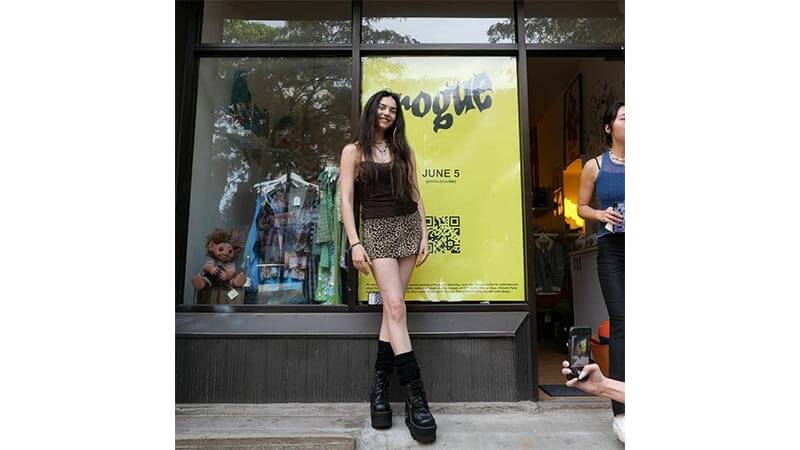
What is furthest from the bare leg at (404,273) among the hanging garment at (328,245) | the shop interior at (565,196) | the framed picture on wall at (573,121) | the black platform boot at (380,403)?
the framed picture on wall at (573,121)

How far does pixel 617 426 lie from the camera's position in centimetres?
267

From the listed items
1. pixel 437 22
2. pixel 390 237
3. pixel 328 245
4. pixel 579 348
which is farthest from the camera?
pixel 437 22

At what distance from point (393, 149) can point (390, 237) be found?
0.51 meters

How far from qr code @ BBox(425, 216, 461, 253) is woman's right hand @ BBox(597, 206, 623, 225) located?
3.62ft

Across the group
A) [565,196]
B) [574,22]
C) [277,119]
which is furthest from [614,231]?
[565,196]

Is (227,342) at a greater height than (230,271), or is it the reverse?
(230,271)

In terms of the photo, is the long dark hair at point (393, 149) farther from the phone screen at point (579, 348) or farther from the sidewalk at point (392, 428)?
the phone screen at point (579, 348)

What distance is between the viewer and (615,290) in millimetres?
2654

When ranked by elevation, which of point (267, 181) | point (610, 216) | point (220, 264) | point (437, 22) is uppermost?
point (437, 22)

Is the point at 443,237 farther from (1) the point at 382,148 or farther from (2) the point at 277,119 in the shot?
(2) the point at 277,119

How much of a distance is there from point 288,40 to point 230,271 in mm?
1681

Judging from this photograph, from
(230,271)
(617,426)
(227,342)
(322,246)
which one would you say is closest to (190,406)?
(227,342)

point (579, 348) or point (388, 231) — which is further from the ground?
point (388, 231)

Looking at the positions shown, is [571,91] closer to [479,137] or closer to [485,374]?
[479,137]
